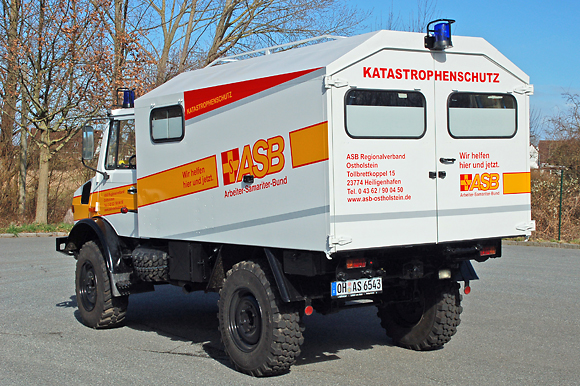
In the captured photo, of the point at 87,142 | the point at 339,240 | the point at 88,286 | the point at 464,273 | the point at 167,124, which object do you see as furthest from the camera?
the point at 88,286

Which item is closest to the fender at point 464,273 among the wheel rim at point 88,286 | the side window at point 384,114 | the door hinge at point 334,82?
the side window at point 384,114

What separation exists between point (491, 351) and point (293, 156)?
2.97m

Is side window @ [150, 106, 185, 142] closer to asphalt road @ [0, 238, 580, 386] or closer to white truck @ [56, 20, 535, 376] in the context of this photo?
white truck @ [56, 20, 535, 376]

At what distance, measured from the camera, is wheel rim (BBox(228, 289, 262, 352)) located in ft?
18.8

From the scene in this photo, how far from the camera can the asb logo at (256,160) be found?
217 inches

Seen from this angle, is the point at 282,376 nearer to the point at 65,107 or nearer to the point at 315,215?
the point at 315,215

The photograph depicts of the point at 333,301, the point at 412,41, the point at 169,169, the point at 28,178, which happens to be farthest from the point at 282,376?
the point at 28,178

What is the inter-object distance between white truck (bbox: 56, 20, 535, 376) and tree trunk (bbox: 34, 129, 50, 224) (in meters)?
15.7

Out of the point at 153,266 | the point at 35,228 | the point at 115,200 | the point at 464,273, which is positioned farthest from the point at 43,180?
the point at 464,273

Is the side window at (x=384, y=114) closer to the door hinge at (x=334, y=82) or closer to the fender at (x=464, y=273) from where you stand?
the door hinge at (x=334, y=82)

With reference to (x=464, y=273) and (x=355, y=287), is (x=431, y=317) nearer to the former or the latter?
(x=464, y=273)

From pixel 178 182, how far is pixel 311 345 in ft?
7.50

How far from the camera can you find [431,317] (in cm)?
636

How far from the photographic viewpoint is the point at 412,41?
5445 millimetres
